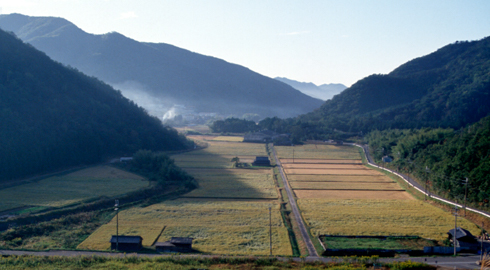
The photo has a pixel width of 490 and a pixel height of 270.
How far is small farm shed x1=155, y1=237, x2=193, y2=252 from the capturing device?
853 inches

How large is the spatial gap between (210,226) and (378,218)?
1244cm

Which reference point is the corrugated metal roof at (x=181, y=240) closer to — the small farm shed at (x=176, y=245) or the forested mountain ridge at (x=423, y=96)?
the small farm shed at (x=176, y=245)

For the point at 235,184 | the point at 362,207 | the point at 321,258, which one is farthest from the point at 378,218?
the point at 235,184

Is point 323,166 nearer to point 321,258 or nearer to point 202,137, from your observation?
point 321,258

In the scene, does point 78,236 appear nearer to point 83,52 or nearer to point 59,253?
point 59,253

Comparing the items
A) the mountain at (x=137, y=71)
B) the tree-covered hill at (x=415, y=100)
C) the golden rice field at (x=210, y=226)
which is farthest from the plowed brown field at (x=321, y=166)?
the mountain at (x=137, y=71)

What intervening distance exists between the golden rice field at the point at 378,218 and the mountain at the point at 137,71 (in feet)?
448

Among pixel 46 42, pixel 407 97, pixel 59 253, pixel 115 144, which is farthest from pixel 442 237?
pixel 46 42

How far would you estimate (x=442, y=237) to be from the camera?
79.2 ft

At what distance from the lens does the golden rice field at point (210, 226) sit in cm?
2244

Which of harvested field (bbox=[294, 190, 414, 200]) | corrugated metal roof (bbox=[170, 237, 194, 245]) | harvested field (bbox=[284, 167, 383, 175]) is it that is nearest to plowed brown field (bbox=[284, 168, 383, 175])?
harvested field (bbox=[284, 167, 383, 175])

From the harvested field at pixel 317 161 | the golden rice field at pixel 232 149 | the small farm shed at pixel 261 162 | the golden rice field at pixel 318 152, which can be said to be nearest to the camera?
the small farm shed at pixel 261 162

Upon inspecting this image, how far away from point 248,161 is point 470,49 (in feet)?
336

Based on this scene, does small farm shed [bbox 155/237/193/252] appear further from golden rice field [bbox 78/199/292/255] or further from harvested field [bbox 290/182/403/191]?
harvested field [bbox 290/182/403/191]
